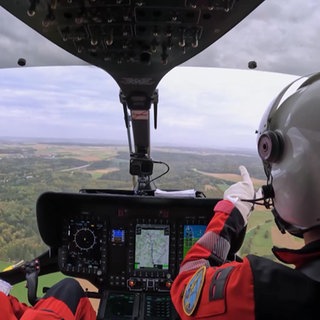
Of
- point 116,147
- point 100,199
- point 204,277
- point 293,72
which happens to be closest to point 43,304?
point 100,199

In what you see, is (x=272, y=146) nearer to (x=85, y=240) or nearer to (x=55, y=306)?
(x=55, y=306)

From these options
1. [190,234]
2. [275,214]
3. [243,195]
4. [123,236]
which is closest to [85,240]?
A: [123,236]

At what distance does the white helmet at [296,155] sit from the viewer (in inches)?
35.4

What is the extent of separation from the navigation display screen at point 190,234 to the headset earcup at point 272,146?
1.19 m

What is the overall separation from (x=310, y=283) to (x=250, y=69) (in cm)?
151

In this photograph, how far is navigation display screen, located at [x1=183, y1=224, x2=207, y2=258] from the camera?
214 centimetres

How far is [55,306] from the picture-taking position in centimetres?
157

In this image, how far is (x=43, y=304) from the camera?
61.3 inches

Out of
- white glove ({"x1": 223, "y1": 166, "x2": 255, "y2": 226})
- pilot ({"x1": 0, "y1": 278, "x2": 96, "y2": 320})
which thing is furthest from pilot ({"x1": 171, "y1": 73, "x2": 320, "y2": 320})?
pilot ({"x1": 0, "y1": 278, "x2": 96, "y2": 320})

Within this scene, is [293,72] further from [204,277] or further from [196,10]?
[204,277]

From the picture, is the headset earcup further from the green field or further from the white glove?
the green field

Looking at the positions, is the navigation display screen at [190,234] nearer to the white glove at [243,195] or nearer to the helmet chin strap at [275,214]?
the white glove at [243,195]

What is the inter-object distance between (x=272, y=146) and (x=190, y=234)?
4.09 ft

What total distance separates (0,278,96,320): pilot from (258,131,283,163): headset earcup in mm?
930
